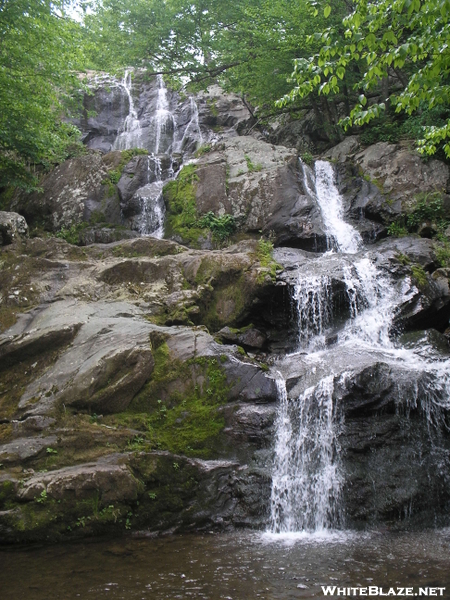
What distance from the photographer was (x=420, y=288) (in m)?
10.7

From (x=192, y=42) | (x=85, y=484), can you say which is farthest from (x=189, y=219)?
(x=192, y=42)

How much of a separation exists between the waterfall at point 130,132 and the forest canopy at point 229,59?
6.97 ft

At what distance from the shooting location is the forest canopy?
6.36m

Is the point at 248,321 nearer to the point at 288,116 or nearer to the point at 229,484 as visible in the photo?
the point at 229,484

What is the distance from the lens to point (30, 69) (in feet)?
43.4

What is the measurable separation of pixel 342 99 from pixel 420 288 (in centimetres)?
1255

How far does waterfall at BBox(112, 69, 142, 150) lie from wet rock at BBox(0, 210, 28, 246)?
32.7ft

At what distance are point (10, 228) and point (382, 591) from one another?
39.9 feet

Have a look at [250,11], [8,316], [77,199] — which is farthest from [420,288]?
[250,11]

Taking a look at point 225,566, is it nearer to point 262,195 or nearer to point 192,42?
point 262,195

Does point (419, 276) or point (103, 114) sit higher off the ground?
point (103, 114)

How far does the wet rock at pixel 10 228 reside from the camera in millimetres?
12656

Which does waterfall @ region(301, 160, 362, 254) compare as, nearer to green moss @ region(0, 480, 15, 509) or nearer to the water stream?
the water stream

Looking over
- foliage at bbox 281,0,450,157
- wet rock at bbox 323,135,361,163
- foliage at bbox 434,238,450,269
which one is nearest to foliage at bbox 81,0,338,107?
wet rock at bbox 323,135,361,163
